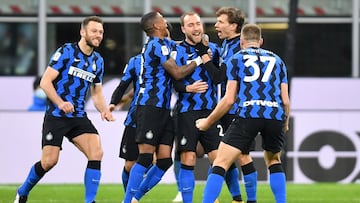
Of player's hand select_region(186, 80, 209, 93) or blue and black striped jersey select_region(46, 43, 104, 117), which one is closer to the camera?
player's hand select_region(186, 80, 209, 93)

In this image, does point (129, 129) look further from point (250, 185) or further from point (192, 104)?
point (250, 185)

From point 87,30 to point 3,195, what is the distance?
10.7ft

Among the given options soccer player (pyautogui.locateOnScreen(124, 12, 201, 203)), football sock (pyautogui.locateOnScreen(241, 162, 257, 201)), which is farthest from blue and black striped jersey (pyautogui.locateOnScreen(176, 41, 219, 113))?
football sock (pyautogui.locateOnScreen(241, 162, 257, 201))

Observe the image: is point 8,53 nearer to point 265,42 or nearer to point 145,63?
point 265,42

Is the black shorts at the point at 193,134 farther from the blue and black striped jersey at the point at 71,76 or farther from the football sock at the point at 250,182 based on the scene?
the blue and black striped jersey at the point at 71,76

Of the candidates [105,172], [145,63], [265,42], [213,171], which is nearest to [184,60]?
[145,63]

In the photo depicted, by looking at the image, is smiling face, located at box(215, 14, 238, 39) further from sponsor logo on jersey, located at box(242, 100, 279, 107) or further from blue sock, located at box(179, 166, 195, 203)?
sponsor logo on jersey, located at box(242, 100, 279, 107)

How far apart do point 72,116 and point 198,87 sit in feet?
4.43

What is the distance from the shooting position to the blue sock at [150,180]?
41.4 feet

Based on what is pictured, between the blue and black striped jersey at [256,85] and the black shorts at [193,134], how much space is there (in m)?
1.03

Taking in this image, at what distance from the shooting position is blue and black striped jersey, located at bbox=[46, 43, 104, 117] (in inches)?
502

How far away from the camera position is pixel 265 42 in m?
23.0

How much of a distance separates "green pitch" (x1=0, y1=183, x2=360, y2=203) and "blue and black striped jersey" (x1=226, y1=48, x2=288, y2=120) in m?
3.21

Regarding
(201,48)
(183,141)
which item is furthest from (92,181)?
(201,48)
